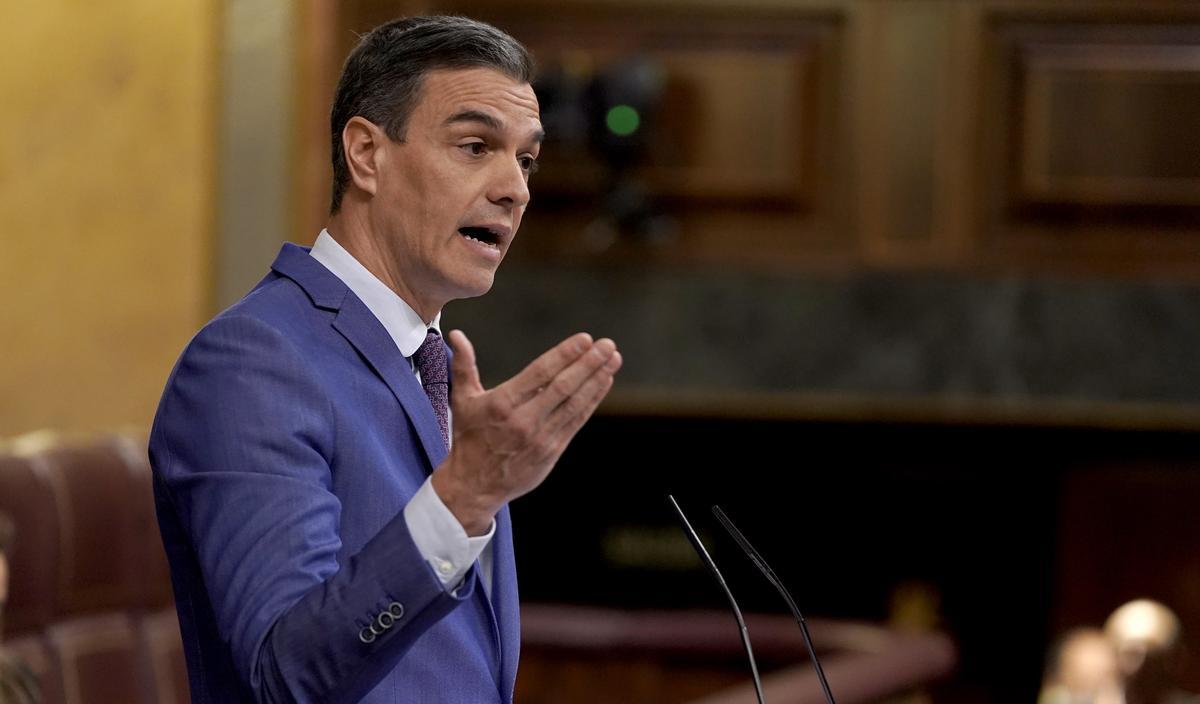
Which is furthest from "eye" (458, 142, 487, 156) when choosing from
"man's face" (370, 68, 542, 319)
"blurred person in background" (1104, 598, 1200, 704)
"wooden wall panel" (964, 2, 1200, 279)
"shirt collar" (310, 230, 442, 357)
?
"wooden wall panel" (964, 2, 1200, 279)

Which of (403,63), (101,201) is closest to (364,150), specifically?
(403,63)

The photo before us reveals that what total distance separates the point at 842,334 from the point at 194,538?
3689mm

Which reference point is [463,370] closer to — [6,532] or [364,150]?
[364,150]

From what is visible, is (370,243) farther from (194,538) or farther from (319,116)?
(319,116)

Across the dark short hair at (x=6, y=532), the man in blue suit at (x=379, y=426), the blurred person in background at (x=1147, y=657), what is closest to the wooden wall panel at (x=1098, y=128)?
the blurred person in background at (x=1147, y=657)

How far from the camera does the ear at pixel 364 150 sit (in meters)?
1.16

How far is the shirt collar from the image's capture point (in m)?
1.15

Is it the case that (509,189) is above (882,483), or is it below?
above

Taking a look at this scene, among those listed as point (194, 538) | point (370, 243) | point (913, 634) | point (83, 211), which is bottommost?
point (913, 634)

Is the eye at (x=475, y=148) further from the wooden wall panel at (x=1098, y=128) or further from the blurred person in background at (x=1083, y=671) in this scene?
the wooden wall panel at (x=1098, y=128)

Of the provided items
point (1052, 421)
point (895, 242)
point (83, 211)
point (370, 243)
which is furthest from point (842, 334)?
A: point (370, 243)

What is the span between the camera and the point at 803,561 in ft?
16.8

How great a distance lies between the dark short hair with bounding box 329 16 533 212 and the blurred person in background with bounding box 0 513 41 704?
5.04 ft

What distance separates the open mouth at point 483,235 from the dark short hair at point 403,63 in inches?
3.1
